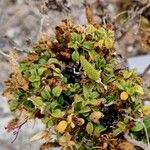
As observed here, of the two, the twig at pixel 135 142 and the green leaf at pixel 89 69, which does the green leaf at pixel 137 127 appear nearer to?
the twig at pixel 135 142

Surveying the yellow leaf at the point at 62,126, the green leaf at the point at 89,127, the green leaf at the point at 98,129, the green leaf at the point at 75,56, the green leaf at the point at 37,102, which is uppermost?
the green leaf at the point at 75,56

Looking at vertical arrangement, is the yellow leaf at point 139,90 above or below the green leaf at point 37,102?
below

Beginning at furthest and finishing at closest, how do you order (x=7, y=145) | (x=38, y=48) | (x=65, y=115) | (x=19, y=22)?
(x=19, y=22), (x=7, y=145), (x=38, y=48), (x=65, y=115)

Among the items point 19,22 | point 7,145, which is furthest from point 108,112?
point 19,22

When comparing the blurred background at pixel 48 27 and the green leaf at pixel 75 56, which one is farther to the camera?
the blurred background at pixel 48 27

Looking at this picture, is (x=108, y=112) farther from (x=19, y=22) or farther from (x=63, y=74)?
(x=19, y=22)

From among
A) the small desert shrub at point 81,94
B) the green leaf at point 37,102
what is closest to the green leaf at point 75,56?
A: the small desert shrub at point 81,94

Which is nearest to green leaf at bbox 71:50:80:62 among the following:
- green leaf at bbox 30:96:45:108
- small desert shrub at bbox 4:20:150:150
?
small desert shrub at bbox 4:20:150:150

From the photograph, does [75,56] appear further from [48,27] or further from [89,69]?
[48,27]
